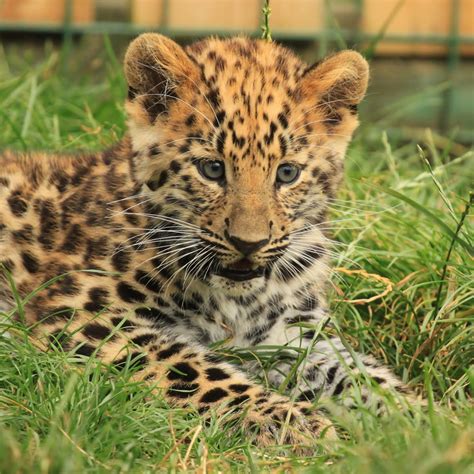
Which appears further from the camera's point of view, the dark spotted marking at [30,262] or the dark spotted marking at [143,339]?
the dark spotted marking at [30,262]

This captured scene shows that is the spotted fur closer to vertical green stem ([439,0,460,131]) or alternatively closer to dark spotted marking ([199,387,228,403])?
dark spotted marking ([199,387,228,403])

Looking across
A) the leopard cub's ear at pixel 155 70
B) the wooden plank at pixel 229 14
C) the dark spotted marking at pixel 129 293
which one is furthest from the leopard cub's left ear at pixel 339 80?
the wooden plank at pixel 229 14

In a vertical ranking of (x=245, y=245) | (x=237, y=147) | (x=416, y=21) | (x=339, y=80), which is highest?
(x=339, y=80)

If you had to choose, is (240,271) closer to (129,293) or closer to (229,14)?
(129,293)

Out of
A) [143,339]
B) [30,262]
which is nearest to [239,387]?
[143,339]

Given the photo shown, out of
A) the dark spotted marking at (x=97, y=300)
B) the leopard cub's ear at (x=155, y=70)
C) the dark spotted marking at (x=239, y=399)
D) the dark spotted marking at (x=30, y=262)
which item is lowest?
the dark spotted marking at (x=239, y=399)

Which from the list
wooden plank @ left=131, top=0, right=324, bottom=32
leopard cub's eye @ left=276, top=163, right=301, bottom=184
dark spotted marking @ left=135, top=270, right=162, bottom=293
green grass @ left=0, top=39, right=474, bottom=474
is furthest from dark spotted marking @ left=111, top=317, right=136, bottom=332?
wooden plank @ left=131, top=0, right=324, bottom=32

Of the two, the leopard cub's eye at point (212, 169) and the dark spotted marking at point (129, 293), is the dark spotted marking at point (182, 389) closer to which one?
the dark spotted marking at point (129, 293)
